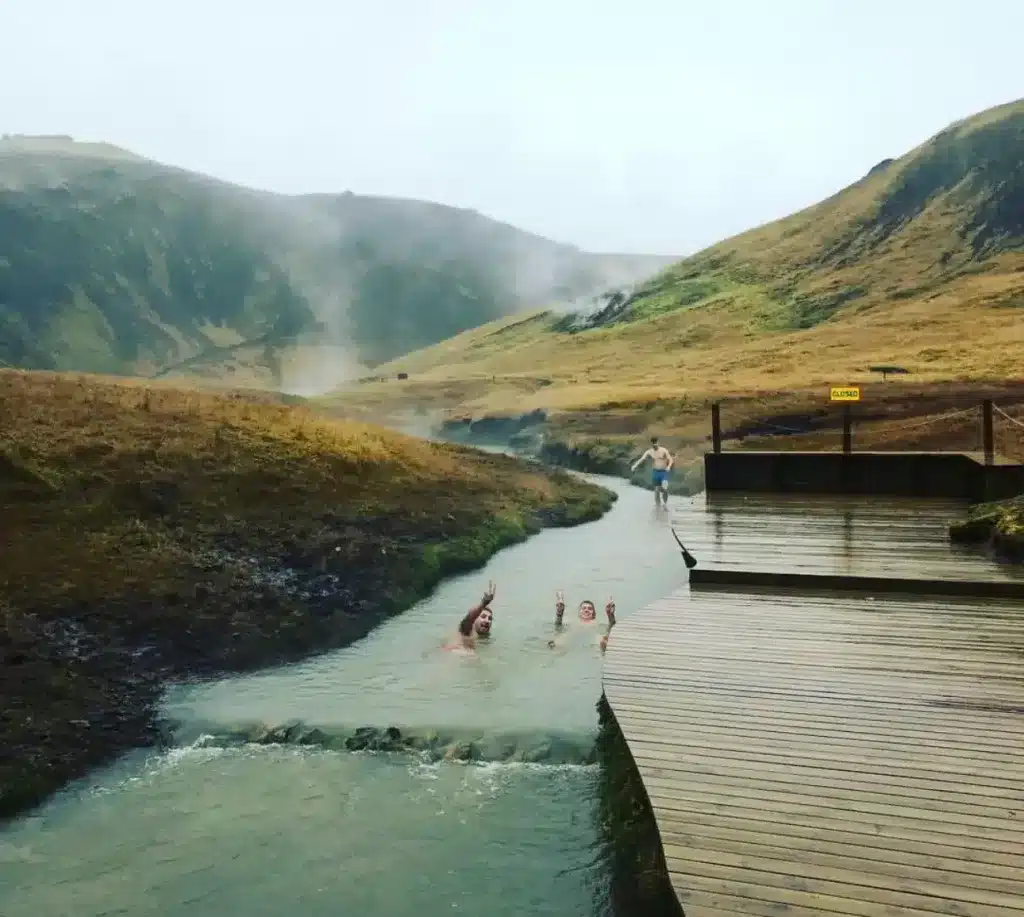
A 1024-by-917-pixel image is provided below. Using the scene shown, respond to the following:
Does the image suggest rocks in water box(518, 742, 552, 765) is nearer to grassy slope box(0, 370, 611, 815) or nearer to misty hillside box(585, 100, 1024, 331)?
grassy slope box(0, 370, 611, 815)

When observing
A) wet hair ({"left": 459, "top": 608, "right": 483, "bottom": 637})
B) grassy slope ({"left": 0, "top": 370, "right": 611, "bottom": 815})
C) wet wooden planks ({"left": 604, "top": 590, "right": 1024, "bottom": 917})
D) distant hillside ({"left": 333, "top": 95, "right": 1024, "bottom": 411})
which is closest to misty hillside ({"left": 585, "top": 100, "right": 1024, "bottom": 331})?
distant hillside ({"left": 333, "top": 95, "right": 1024, "bottom": 411})

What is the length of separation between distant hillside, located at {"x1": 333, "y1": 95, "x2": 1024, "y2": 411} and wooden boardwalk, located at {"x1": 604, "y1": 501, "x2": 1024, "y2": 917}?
46.0 m

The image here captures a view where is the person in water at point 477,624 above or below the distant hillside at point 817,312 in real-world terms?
below

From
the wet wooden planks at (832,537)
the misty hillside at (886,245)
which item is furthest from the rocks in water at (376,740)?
the misty hillside at (886,245)

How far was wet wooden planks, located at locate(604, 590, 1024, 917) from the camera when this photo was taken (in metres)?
6.98

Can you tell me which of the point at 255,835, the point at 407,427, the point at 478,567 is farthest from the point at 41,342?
the point at 255,835

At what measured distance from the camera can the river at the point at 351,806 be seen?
11.4m

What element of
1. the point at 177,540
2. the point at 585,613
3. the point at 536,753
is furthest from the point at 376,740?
the point at 177,540

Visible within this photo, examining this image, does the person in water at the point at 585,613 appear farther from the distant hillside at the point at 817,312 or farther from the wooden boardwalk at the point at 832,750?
the distant hillside at the point at 817,312

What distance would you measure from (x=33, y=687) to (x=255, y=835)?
6.47m

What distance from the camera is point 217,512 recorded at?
82.5ft

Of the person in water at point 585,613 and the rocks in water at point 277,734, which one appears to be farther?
the person in water at point 585,613

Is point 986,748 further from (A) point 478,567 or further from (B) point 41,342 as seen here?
(B) point 41,342

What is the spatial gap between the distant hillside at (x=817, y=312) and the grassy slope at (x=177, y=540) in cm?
3435
